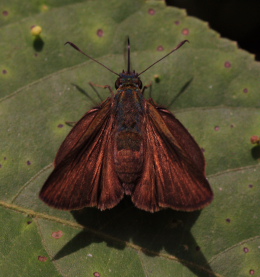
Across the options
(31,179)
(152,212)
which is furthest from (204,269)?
(31,179)

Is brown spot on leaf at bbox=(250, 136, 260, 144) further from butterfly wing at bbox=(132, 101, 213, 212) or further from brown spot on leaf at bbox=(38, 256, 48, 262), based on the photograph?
brown spot on leaf at bbox=(38, 256, 48, 262)

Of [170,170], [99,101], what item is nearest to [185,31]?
[99,101]

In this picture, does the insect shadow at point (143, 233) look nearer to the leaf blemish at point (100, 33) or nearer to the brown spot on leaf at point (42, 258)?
the brown spot on leaf at point (42, 258)

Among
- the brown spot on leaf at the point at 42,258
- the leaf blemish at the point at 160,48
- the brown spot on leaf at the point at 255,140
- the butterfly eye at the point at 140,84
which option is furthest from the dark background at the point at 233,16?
the brown spot on leaf at the point at 42,258

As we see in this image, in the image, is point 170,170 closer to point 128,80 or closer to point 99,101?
point 128,80

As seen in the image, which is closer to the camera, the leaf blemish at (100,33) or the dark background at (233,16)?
the leaf blemish at (100,33)

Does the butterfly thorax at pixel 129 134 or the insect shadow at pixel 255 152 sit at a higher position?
the butterfly thorax at pixel 129 134

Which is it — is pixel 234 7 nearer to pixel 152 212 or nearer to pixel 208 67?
pixel 208 67
